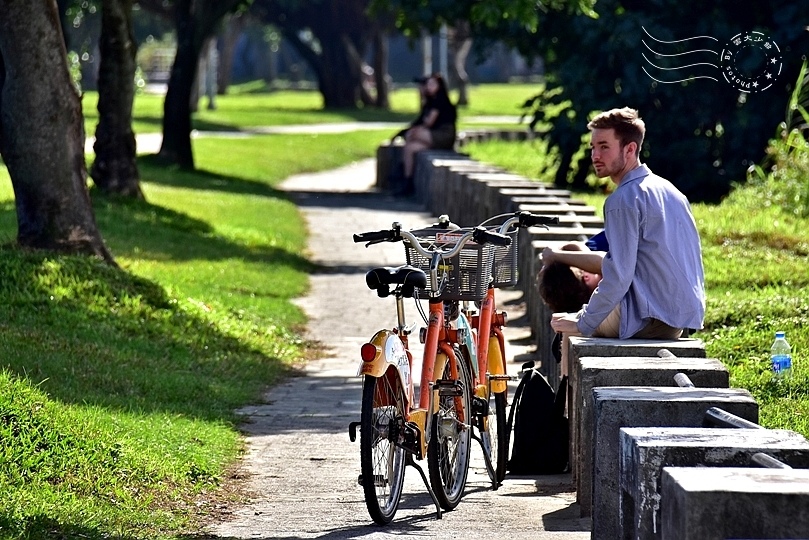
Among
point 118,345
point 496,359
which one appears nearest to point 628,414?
point 496,359

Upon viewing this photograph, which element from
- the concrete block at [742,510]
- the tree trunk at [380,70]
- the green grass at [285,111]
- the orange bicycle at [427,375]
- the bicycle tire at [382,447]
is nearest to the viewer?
the concrete block at [742,510]

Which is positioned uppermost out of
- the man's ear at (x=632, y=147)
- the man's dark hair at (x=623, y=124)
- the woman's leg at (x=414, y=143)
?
the man's dark hair at (x=623, y=124)

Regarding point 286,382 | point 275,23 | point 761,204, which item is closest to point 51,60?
point 286,382

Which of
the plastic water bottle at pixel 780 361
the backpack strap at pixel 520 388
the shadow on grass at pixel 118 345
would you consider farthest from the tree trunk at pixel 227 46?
the backpack strap at pixel 520 388

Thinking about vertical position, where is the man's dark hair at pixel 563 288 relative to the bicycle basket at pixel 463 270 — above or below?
below

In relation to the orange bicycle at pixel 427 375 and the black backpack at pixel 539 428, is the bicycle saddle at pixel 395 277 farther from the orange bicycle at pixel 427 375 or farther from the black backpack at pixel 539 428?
the black backpack at pixel 539 428

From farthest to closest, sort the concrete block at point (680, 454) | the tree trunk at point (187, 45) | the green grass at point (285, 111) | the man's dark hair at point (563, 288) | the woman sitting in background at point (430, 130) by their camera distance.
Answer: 1. the green grass at point (285, 111)
2. the woman sitting in background at point (430, 130)
3. the tree trunk at point (187, 45)
4. the man's dark hair at point (563, 288)
5. the concrete block at point (680, 454)

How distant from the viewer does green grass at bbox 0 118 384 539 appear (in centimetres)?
671

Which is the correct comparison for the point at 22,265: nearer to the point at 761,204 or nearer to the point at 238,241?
the point at 238,241

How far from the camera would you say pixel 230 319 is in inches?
483

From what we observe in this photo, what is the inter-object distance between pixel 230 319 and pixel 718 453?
7757 millimetres

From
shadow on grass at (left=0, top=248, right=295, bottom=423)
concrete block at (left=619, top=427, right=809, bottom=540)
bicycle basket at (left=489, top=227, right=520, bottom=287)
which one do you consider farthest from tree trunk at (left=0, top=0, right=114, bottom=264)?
concrete block at (left=619, top=427, right=809, bottom=540)

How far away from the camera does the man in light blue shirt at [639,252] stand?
23.2ft

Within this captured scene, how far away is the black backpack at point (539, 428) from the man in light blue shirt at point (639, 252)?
0.63 meters
